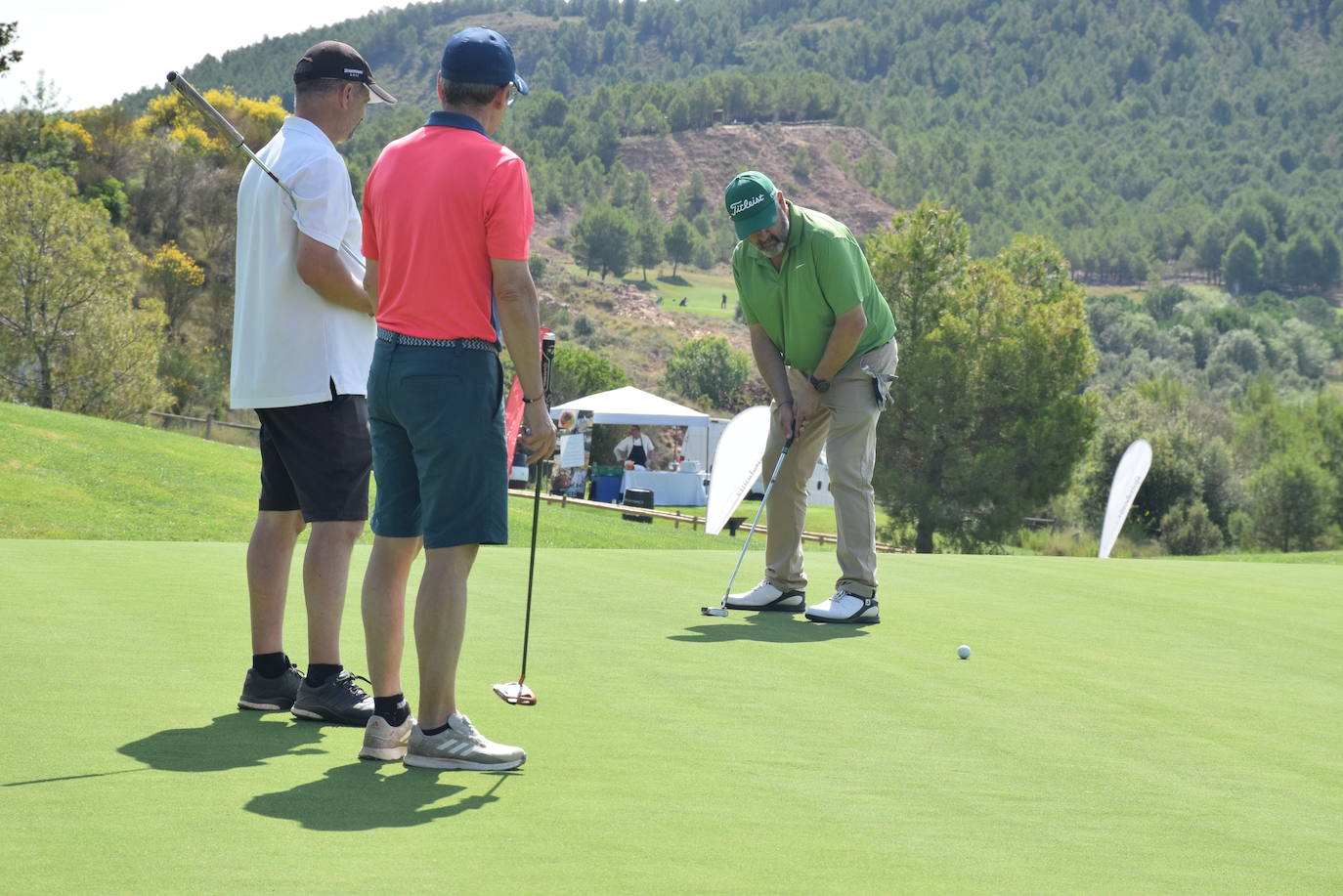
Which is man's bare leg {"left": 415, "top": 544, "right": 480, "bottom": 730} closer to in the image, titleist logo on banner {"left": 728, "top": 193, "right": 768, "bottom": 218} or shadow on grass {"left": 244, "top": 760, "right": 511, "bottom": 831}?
shadow on grass {"left": 244, "top": 760, "right": 511, "bottom": 831}

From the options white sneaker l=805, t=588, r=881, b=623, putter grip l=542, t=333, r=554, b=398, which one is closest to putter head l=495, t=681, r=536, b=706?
putter grip l=542, t=333, r=554, b=398

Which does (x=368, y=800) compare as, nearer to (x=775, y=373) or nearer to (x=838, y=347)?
(x=838, y=347)

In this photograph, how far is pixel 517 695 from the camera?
438 cm

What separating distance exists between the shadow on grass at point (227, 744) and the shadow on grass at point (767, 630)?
79.5 inches

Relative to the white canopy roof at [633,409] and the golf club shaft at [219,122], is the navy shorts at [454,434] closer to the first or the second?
the golf club shaft at [219,122]

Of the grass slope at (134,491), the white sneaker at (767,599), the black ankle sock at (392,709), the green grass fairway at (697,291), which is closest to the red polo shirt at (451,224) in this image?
the black ankle sock at (392,709)

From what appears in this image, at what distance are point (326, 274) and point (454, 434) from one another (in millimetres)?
953

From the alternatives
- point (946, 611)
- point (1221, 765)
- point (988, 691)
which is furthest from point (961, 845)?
point (946, 611)

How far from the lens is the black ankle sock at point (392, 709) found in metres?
3.88

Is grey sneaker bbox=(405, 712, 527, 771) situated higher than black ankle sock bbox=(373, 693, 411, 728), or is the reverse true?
black ankle sock bbox=(373, 693, 411, 728)

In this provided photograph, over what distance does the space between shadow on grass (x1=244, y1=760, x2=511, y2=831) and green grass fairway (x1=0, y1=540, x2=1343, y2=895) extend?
0.01 meters

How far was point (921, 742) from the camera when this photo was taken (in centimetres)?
416

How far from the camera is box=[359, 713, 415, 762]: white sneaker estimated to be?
12.5ft

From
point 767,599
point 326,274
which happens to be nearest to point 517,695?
point 326,274
